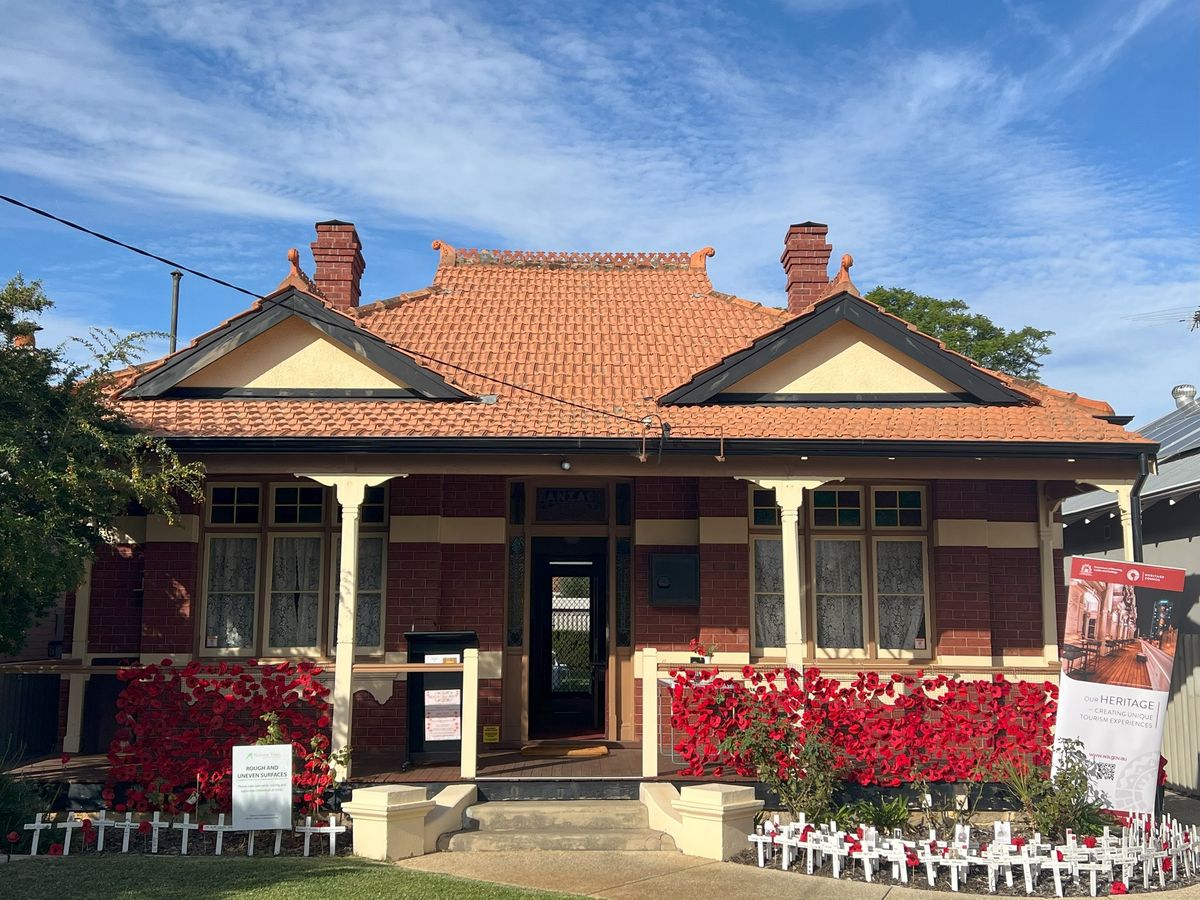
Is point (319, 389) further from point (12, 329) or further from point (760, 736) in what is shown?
point (760, 736)

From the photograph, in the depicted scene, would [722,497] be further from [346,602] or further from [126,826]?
[126,826]

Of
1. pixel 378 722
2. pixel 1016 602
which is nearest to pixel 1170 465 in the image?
pixel 1016 602

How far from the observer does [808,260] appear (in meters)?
13.4

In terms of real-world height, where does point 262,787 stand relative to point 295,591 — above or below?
below

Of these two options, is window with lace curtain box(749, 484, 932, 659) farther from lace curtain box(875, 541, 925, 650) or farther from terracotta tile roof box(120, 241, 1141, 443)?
terracotta tile roof box(120, 241, 1141, 443)

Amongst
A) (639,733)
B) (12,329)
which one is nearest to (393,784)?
(639,733)

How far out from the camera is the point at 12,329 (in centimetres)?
858

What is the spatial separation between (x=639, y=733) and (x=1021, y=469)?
4680 millimetres

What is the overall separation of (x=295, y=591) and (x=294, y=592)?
0.02 m

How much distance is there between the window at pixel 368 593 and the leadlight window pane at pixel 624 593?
98.9 inches

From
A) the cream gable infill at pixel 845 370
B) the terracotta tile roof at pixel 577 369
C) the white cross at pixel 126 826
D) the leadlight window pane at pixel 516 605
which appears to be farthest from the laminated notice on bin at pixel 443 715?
the cream gable infill at pixel 845 370

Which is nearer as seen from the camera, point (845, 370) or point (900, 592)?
point (845, 370)

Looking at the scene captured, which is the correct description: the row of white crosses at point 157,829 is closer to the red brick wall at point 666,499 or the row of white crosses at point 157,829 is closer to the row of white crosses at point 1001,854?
the row of white crosses at point 1001,854

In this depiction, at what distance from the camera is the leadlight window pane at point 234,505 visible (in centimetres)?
1105
